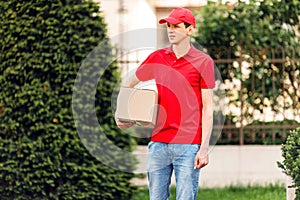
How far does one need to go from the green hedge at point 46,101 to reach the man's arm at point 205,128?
3.03 meters

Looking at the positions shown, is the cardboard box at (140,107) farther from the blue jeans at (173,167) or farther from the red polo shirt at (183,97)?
the blue jeans at (173,167)

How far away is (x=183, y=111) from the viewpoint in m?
5.14

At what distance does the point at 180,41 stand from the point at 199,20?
4.73 m

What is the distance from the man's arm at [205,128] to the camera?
507 centimetres

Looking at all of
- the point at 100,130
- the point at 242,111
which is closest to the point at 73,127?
the point at 100,130

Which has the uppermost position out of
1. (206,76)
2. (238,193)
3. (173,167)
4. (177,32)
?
(177,32)

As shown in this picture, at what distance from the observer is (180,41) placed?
5148mm

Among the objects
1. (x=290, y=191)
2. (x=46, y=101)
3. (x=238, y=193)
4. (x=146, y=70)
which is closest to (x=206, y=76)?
(x=146, y=70)

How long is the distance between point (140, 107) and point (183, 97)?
0.28 meters

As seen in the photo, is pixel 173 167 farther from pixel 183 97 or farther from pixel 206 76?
pixel 206 76

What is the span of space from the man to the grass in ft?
10.7

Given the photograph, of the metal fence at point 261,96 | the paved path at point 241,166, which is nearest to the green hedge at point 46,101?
the paved path at point 241,166

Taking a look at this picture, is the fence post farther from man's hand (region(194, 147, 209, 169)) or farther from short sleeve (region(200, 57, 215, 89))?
short sleeve (region(200, 57, 215, 89))

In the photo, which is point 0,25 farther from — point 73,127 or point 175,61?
point 175,61
